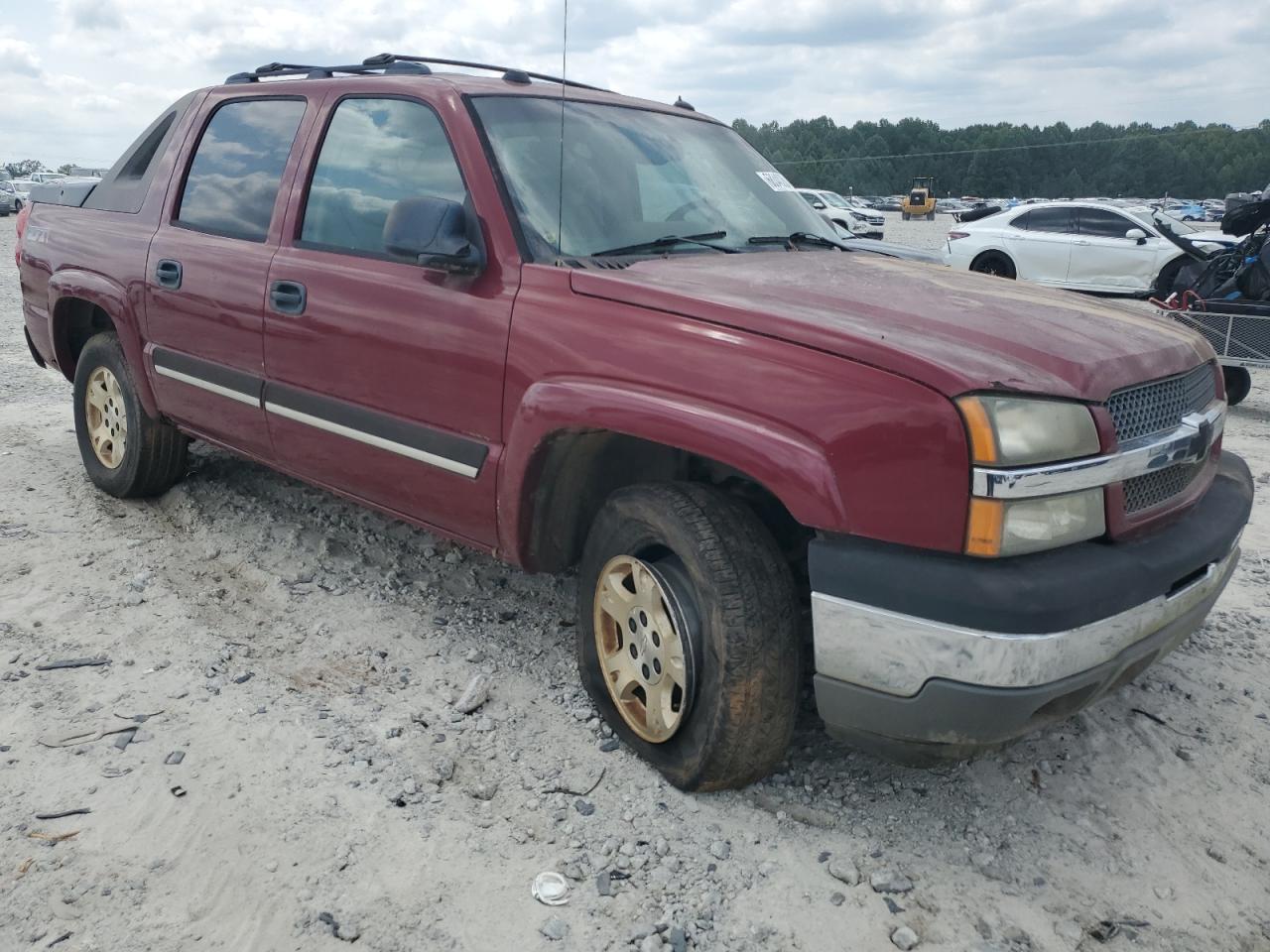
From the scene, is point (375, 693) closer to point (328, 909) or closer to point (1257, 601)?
point (328, 909)

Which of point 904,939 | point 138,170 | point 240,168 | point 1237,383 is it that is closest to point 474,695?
point 904,939

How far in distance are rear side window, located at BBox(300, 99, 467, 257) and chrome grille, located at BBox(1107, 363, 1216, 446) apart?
1.91 m

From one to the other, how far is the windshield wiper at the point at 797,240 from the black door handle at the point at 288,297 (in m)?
1.52

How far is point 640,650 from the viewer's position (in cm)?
278

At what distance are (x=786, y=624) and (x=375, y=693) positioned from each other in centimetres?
141

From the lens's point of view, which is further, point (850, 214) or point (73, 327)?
point (850, 214)

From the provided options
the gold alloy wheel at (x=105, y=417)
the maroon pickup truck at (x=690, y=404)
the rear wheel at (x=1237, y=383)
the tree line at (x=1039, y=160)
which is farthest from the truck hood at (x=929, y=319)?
the tree line at (x=1039, y=160)

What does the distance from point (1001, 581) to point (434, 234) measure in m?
1.74

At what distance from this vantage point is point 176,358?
164 inches

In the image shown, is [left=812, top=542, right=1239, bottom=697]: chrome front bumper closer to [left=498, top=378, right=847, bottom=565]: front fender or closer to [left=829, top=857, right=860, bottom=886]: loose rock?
[left=498, top=378, right=847, bottom=565]: front fender

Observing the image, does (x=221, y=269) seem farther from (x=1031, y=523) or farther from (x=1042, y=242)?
(x=1042, y=242)

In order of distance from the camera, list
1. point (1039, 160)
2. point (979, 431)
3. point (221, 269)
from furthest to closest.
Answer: point (1039, 160) → point (221, 269) → point (979, 431)

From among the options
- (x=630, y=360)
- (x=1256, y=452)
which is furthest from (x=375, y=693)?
(x=1256, y=452)

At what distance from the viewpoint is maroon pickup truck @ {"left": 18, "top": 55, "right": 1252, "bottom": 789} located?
7.09 ft
